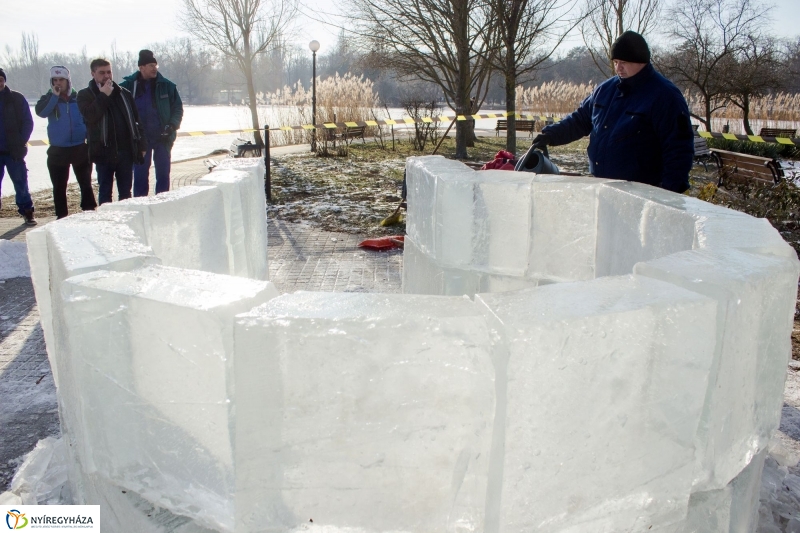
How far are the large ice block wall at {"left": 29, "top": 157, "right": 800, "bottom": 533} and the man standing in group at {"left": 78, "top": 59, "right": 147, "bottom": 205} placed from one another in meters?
5.10

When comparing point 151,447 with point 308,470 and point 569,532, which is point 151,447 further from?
point 569,532

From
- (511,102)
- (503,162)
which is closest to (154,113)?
(503,162)

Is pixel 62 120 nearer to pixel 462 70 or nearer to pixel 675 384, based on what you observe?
→ pixel 675 384

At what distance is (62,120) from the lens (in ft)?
23.1

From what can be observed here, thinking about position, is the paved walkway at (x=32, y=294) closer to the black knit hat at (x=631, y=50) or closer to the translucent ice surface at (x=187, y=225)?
the translucent ice surface at (x=187, y=225)

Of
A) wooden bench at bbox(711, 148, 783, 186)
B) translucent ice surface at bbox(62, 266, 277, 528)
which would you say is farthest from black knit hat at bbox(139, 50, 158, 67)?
wooden bench at bbox(711, 148, 783, 186)

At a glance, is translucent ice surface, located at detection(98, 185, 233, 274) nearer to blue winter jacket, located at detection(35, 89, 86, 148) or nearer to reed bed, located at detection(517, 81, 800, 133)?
blue winter jacket, located at detection(35, 89, 86, 148)

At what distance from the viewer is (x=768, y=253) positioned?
2.03 meters

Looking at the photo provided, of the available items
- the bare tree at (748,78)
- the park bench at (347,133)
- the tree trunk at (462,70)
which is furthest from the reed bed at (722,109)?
the park bench at (347,133)

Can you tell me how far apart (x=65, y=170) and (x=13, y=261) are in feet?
5.88

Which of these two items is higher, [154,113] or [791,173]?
[154,113]

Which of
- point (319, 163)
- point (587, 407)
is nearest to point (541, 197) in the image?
point (587, 407)

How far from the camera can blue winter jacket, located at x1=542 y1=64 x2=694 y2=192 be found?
12.1 ft

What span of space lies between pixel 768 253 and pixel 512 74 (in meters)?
13.6
